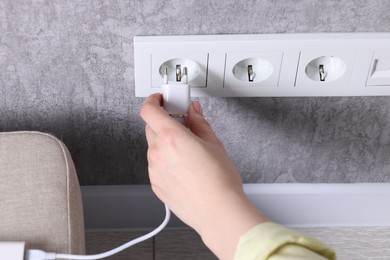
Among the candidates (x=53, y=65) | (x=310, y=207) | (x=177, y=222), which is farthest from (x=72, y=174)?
(x=310, y=207)

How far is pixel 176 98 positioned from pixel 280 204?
310 mm

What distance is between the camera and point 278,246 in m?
0.36

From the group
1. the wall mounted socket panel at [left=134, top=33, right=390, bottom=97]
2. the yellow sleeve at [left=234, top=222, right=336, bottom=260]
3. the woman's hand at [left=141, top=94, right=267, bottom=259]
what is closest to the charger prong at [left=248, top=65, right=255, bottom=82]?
the wall mounted socket panel at [left=134, top=33, right=390, bottom=97]

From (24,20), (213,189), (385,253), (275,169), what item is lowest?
(385,253)

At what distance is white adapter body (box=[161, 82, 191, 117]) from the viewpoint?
20.3 inches

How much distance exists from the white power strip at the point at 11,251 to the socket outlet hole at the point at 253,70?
31 cm

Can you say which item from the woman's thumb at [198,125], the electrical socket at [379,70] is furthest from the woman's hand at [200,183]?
the electrical socket at [379,70]

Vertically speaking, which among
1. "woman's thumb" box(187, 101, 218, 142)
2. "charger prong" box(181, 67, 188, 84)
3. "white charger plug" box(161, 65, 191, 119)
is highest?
"charger prong" box(181, 67, 188, 84)

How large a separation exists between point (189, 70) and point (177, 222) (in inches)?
11.5

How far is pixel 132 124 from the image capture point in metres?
0.64

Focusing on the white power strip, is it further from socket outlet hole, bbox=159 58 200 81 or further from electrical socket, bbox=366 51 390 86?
electrical socket, bbox=366 51 390 86

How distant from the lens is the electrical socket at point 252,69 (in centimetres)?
55

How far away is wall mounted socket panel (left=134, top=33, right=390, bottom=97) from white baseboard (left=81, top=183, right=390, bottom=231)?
190 mm

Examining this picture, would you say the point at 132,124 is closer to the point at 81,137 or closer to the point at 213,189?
the point at 81,137
